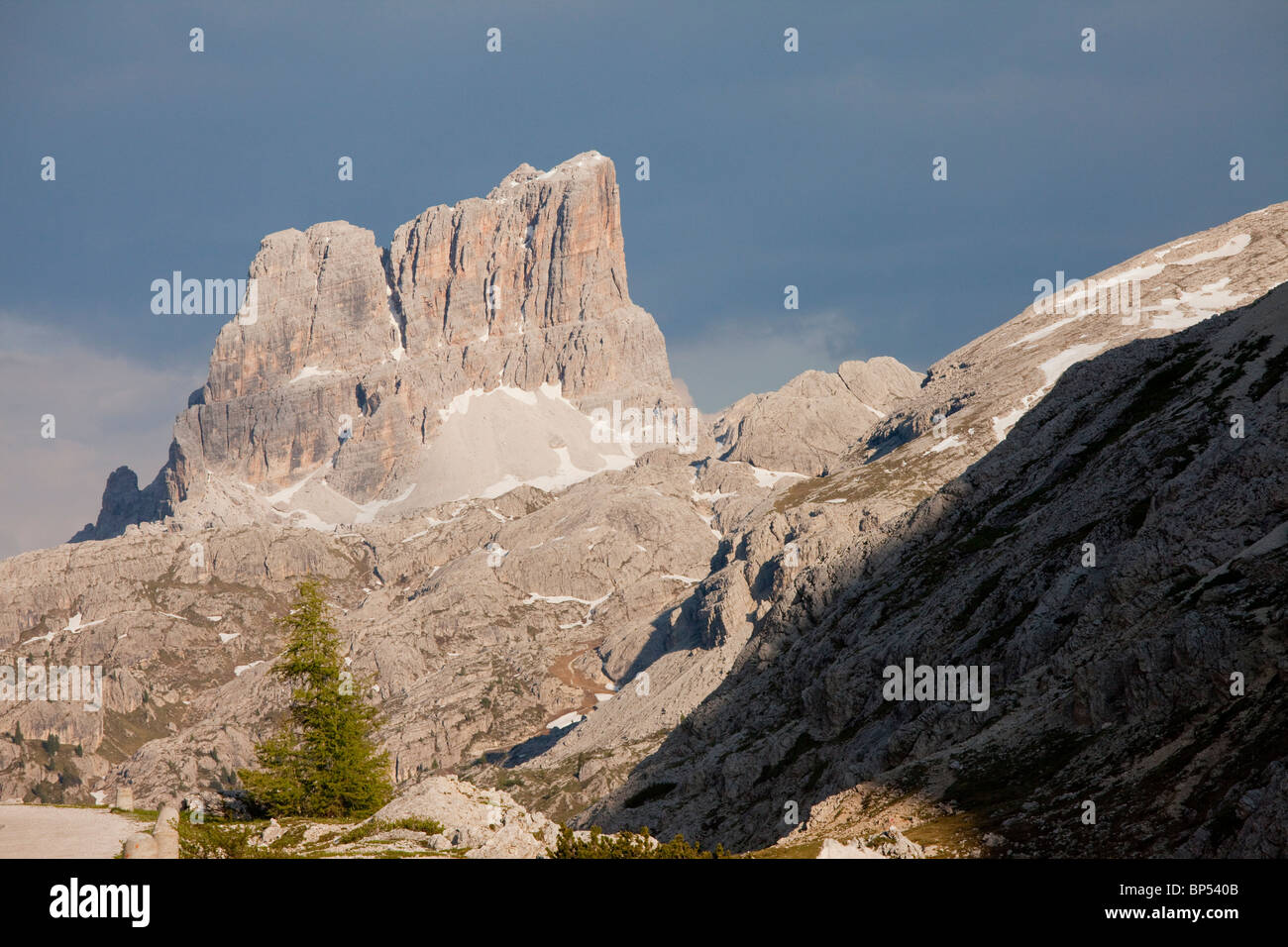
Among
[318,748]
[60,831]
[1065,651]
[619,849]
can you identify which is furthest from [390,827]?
[1065,651]

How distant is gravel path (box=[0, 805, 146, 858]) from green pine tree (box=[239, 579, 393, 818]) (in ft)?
25.8

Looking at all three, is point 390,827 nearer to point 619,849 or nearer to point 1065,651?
point 619,849

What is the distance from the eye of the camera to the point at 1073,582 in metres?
68.1

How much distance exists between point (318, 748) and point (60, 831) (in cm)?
1534

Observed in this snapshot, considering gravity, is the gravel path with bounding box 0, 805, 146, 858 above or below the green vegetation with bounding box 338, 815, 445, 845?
above

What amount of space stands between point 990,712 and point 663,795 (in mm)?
56979

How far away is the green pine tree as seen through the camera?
5431cm

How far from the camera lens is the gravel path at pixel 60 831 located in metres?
37.7

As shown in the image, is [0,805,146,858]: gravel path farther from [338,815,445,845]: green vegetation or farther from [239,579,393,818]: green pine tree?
[338,815,445,845]: green vegetation

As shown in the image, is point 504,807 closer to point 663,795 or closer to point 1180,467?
point 1180,467

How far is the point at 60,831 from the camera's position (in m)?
42.6

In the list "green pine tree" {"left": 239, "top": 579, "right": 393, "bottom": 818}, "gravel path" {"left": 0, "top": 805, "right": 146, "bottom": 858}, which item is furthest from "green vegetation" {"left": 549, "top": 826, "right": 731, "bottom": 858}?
"green pine tree" {"left": 239, "top": 579, "right": 393, "bottom": 818}

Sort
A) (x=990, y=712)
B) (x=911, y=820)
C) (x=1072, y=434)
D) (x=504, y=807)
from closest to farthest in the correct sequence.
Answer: (x=911, y=820) → (x=504, y=807) → (x=990, y=712) → (x=1072, y=434)
